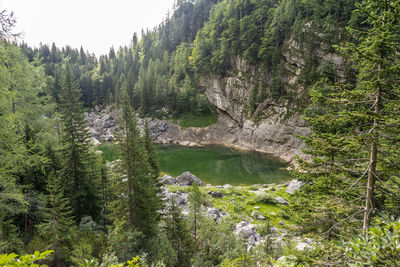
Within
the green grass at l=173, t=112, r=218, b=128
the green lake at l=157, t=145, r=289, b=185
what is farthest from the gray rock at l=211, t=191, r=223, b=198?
the green grass at l=173, t=112, r=218, b=128

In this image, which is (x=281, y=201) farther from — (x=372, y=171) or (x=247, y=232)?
(x=372, y=171)

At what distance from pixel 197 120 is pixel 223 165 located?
31.6 m

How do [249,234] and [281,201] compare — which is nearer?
[249,234]

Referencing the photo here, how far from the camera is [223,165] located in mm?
49844

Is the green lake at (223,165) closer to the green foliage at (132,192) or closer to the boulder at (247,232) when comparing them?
the boulder at (247,232)

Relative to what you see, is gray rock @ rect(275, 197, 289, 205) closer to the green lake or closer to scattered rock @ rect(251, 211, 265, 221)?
scattered rock @ rect(251, 211, 265, 221)

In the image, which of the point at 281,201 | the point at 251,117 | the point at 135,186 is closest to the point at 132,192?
the point at 135,186

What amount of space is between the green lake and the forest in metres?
12.9

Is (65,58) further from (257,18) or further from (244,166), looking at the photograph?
(244,166)

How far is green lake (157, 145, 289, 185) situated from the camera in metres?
41.3

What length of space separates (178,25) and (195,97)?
5642cm

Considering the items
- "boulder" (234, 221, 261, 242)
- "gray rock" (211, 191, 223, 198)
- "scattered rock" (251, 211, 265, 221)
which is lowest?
"scattered rock" (251, 211, 265, 221)

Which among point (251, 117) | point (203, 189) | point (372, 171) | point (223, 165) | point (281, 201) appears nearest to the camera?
point (372, 171)

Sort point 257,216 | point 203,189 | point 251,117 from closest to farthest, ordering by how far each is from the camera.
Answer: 1. point 257,216
2. point 203,189
3. point 251,117
